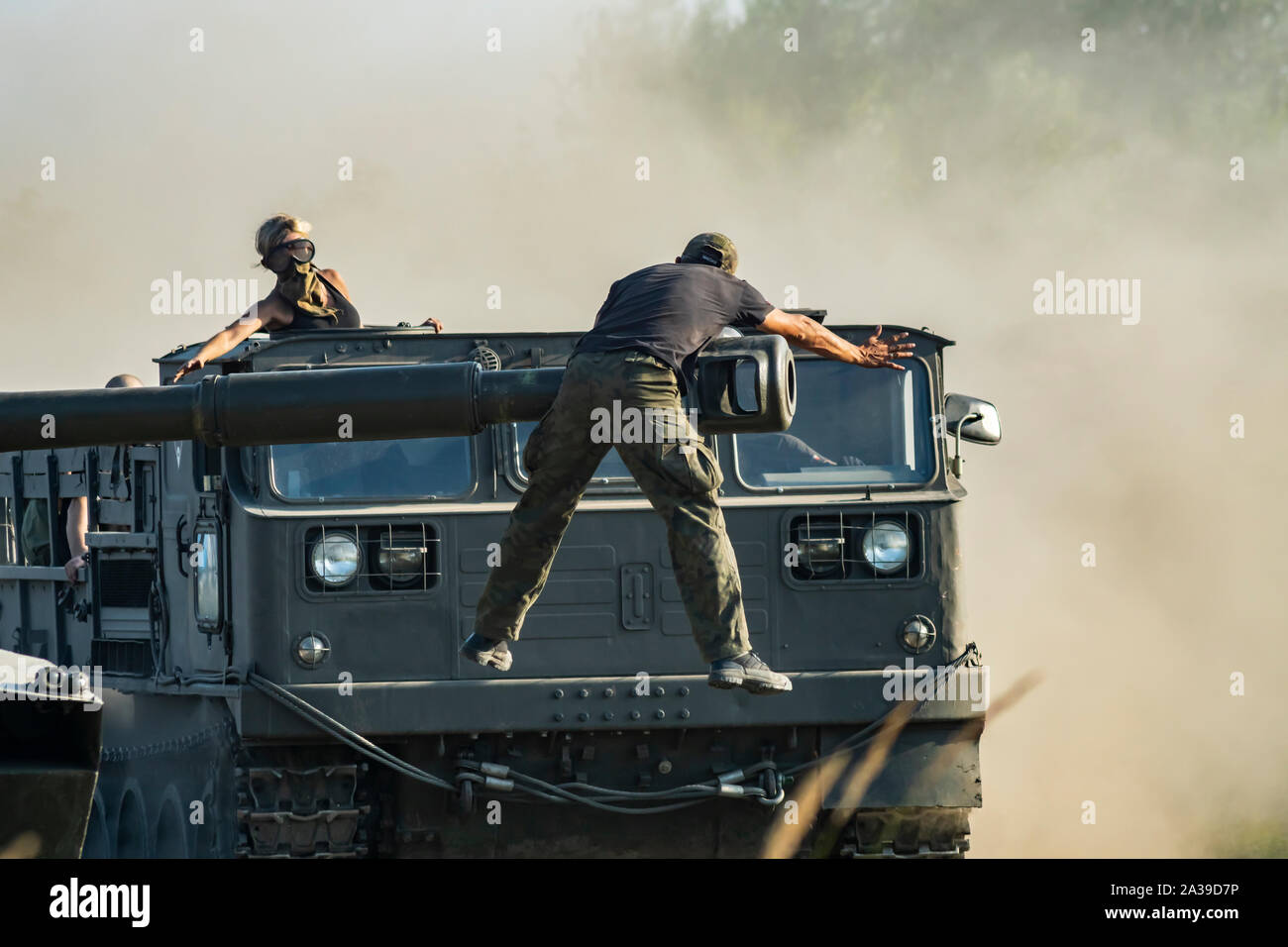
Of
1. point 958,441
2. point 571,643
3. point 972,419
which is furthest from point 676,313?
point 958,441

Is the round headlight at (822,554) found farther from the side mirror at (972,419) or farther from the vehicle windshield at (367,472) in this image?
the vehicle windshield at (367,472)

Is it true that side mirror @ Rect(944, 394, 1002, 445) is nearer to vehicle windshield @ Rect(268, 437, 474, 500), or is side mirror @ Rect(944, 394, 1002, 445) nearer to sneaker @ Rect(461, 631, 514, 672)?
vehicle windshield @ Rect(268, 437, 474, 500)

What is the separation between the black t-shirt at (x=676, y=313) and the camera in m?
5.27

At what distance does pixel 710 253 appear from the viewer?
577cm

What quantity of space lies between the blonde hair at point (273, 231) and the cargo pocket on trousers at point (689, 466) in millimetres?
4573

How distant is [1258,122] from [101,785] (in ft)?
41.2

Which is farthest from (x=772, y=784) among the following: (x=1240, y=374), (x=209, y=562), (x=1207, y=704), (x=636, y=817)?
(x=1240, y=374)

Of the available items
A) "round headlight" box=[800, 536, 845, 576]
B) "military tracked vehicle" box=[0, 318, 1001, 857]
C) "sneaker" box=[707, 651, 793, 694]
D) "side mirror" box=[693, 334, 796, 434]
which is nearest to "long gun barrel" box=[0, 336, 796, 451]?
"side mirror" box=[693, 334, 796, 434]

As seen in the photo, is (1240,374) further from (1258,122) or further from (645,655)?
(645,655)

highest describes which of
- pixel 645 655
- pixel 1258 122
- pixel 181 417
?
pixel 1258 122

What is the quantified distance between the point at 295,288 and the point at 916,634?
3169 millimetres

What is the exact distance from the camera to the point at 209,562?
9.26m

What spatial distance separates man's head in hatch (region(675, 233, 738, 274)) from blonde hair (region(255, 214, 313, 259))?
3941mm

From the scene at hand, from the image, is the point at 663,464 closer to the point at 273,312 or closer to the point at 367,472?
the point at 367,472
